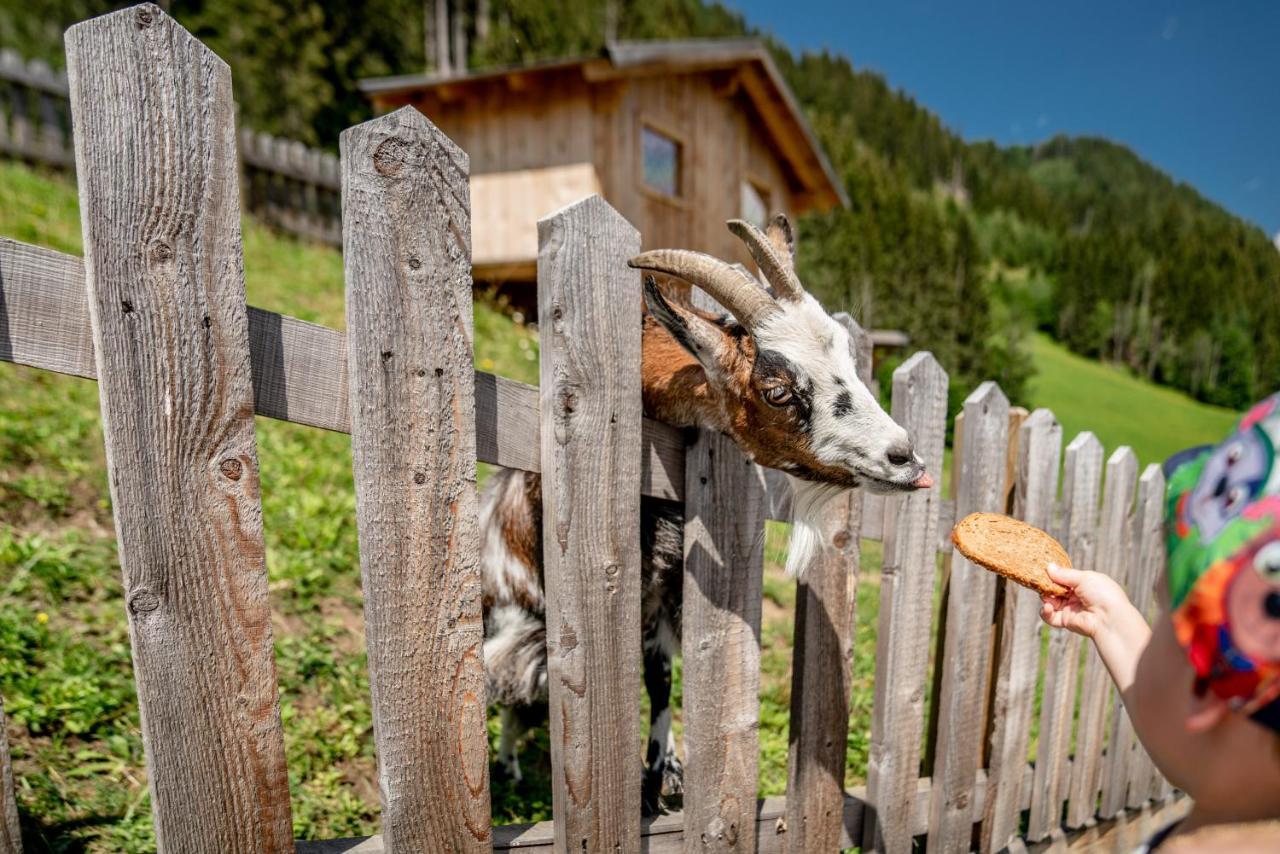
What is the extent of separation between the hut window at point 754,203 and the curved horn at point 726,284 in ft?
42.7

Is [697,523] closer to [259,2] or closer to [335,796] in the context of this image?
[335,796]

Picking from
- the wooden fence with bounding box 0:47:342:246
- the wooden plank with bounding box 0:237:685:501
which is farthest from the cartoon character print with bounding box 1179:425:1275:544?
the wooden fence with bounding box 0:47:342:246

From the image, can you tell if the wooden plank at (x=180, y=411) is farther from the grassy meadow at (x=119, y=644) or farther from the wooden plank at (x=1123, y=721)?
the wooden plank at (x=1123, y=721)

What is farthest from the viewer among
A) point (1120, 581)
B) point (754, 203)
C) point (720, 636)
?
point (754, 203)

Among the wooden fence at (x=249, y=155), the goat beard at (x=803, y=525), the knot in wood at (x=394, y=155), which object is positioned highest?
the wooden fence at (x=249, y=155)

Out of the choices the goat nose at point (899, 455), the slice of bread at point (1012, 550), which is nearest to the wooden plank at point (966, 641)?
the slice of bread at point (1012, 550)

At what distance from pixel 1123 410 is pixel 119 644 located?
3299 cm

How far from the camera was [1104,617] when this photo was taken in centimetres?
151

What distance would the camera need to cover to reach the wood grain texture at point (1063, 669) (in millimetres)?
3043

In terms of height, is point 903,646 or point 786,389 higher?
point 786,389

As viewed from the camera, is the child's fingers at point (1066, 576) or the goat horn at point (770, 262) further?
the goat horn at point (770, 262)

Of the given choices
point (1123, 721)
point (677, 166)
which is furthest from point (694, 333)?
point (677, 166)

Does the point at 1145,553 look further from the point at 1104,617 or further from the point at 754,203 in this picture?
the point at 754,203

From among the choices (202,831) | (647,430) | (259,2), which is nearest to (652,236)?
(647,430)
